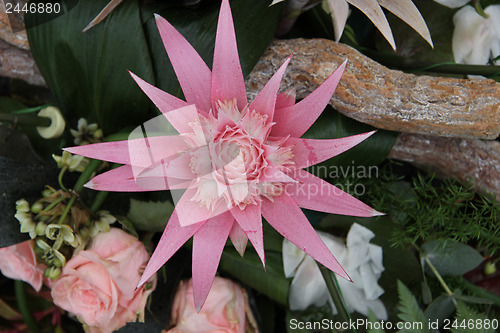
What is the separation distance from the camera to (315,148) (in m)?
0.45

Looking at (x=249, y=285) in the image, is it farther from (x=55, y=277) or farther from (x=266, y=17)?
(x=266, y=17)

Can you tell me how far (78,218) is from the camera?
1.94 ft

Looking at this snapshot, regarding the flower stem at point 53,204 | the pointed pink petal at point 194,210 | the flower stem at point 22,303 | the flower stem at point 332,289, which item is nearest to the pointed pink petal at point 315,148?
the pointed pink petal at point 194,210

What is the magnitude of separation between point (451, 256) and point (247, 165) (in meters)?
0.51

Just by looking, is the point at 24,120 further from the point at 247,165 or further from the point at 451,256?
the point at 451,256

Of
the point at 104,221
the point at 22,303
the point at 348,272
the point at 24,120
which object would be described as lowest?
the point at 22,303

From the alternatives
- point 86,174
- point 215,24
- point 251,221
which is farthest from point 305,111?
point 86,174

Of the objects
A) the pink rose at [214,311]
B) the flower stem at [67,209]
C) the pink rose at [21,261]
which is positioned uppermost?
the flower stem at [67,209]

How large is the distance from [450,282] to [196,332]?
1.70ft

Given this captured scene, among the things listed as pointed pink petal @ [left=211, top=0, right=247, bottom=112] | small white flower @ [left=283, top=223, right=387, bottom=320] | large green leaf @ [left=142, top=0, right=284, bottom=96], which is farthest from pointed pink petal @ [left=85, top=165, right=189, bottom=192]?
small white flower @ [left=283, top=223, right=387, bottom=320]

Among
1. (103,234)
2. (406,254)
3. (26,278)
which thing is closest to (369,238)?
(406,254)

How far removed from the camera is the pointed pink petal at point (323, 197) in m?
0.46

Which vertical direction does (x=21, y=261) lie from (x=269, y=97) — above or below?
below

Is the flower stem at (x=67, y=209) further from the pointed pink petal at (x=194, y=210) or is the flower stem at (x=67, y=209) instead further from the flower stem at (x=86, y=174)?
the pointed pink petal at (x=194, y=210)
